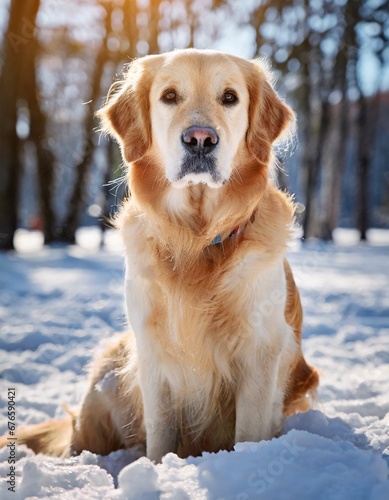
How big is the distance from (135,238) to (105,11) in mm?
14151

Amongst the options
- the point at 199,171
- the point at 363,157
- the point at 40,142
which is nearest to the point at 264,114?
the point at 199,171

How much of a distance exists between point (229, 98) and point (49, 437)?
1907 millimetres

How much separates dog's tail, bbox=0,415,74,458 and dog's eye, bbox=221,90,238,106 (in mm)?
1744

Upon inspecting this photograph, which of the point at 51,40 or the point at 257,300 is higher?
the point at 51,40

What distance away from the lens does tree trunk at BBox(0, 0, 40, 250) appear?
10.2 metres

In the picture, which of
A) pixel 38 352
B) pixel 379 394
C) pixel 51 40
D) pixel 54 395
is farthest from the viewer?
pixel 51 40

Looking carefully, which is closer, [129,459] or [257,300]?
[257,300]

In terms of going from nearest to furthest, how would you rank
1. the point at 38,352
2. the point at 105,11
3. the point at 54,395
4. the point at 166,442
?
the point at 166,442, the point at 54,395, the point at 38,352, the point at 105,11

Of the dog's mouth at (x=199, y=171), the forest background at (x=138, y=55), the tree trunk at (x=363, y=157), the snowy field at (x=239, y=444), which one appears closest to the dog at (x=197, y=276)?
the dog's mouth at (x=199, y=171)

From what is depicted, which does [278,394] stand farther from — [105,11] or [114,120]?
[105,11]

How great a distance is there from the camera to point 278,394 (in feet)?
7.83

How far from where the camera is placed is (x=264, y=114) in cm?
268

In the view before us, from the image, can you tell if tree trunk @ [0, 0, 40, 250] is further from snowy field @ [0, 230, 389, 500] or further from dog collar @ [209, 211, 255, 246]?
dog collar @ [209, 211, 255, 246]

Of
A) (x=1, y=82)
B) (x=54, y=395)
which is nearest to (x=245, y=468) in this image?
(x=54, y=395)
